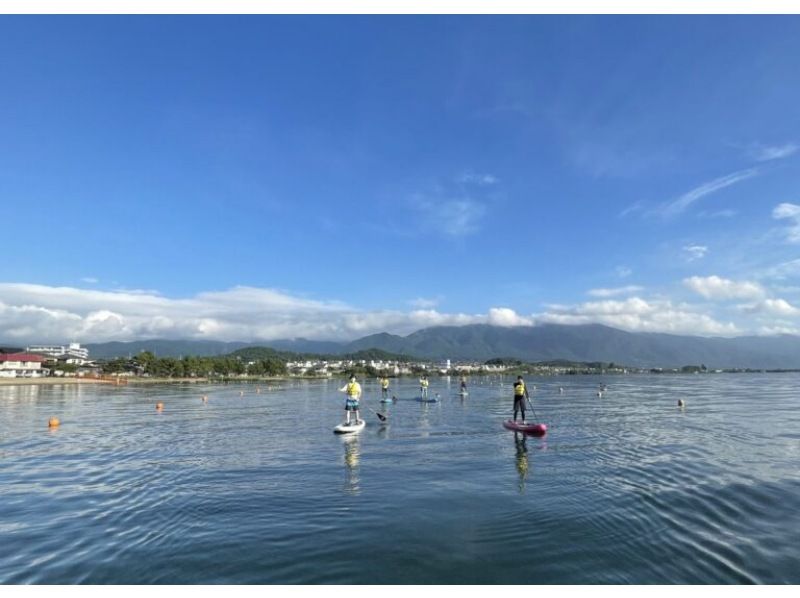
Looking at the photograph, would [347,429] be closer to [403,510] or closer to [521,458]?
[521,458]

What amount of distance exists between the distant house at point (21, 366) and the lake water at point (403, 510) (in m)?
158

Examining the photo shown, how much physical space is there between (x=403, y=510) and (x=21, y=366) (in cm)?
18651

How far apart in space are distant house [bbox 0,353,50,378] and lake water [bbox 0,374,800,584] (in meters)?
158

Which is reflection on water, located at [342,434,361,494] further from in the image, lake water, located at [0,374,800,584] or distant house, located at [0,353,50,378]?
distant house, located at [0,353,50,378]

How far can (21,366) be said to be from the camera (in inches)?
6240

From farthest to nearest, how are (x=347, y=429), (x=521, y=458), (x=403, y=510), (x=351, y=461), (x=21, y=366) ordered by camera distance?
(x=21, y=366) → (x=347, y=429) → (x=521, y=458) → (x=351, y=461) → (x=403, y=510)

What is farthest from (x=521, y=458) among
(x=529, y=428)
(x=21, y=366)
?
(x=21, y=366)

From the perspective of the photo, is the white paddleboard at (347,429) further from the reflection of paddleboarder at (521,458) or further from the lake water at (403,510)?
the reflection of paddleboarder at (521,458)

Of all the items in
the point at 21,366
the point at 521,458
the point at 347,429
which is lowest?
the point at 521,458

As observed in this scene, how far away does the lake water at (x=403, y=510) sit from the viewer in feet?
32.2

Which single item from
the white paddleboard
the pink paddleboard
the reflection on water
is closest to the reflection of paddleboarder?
the pink paddleboard

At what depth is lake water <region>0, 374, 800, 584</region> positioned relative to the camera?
32.2 feet
